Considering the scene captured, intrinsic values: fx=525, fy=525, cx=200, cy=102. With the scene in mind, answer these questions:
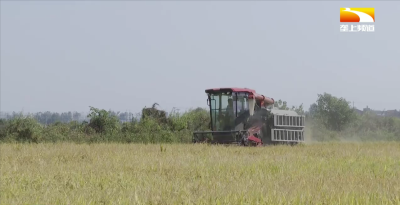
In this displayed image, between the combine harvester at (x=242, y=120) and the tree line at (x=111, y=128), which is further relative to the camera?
the tree line at (x=111, y=128)

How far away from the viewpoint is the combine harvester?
60.1 ft

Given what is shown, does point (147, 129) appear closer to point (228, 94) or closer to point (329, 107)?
point (228, 94)

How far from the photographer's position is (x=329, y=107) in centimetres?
4719

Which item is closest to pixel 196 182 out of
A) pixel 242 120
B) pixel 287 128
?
pixel 242 120

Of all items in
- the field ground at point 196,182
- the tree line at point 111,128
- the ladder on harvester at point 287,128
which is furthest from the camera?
the tree line at point 111,128

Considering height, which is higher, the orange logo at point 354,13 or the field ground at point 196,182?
the orange logo at point 354,13

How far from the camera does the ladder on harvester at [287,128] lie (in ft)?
63.6

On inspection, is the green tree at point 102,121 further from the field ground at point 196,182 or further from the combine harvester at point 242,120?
the field ground at point 196,182

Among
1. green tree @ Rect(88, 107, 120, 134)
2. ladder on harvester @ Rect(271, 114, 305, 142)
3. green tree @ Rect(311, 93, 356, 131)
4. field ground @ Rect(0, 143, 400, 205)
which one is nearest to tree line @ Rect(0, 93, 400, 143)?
green tree @ Rect(88, 107, 120, 134)

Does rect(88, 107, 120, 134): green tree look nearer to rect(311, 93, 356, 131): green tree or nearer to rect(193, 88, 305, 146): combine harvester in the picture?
rect(193, 88, 305, 146): combine harvester

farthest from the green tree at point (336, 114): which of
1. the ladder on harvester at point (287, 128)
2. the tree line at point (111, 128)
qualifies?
the ladder on harvester at point (287, 128)

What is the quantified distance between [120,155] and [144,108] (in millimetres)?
14397

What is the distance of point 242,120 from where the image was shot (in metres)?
18.7

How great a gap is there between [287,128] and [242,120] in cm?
250
